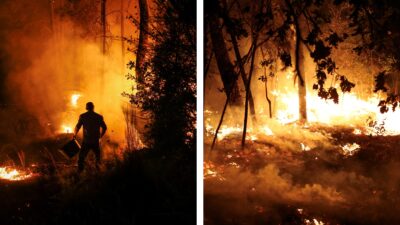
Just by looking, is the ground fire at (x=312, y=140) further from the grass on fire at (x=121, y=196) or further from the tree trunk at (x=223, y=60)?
the grass on fire at (x=121, y=196)

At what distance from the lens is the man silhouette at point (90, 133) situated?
4.96 meters

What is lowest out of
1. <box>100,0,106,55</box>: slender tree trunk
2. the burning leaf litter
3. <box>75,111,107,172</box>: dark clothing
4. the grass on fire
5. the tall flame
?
the grass on fire

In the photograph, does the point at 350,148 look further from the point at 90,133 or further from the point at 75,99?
the point at 75,99

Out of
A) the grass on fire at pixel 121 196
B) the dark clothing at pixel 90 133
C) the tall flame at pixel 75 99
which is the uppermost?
the tall flame at pixel 75 99

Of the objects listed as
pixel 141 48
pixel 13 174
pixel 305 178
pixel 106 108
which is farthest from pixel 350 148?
pixel 13 174

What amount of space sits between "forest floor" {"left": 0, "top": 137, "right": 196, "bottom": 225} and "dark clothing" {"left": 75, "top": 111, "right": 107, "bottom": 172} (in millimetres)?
214

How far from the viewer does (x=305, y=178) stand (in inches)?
175

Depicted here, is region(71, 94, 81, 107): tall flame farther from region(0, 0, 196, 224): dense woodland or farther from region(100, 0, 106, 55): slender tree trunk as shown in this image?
region(100, 0, 106, 55): slender tree trunk

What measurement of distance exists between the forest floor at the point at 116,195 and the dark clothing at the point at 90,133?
214 mm

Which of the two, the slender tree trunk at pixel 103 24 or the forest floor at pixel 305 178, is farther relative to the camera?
the slender tree trunk at pixel 103 24

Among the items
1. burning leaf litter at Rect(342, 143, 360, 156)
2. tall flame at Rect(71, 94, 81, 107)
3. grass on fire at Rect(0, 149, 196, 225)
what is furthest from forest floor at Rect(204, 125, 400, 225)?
tall flame at Rect(71, 94, 81, 107)

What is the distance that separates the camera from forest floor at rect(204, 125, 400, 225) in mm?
4051

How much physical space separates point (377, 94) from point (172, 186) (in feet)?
8.64

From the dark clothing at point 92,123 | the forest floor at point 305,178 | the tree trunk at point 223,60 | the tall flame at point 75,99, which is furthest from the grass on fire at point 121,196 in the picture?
the tall flame at point 75,99
